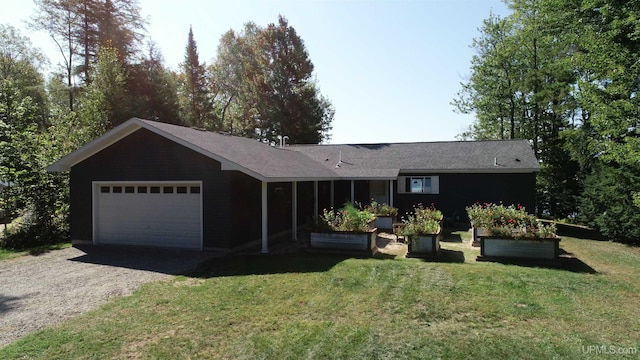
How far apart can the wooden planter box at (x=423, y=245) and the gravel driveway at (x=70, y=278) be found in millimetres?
5160

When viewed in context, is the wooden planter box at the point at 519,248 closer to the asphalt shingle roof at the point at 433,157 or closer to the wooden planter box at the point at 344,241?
the wooden planter box at the point at 344,241

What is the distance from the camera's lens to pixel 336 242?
34.2ft

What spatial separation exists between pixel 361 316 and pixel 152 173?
8.23 meters

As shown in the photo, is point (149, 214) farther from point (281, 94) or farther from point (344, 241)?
point (281, 94)

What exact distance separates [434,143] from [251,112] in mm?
18847

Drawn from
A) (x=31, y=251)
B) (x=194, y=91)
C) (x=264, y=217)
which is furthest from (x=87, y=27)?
(x=264, y=217)

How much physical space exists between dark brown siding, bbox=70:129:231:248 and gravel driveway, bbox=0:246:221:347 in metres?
0.81

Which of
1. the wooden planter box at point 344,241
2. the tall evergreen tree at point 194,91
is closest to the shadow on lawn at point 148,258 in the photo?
the wooden planter box at point 344,241

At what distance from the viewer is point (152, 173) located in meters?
11.3

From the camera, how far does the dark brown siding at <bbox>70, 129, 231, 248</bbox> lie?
10516 mm

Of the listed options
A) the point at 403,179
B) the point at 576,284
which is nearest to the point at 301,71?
the point at 403,179

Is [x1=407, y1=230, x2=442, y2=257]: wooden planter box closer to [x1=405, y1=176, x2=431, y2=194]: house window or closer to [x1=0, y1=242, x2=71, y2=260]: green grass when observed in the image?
[x1=405, y1=176, x2=431, y2=194]: house window

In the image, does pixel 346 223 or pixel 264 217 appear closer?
pixel 264 217

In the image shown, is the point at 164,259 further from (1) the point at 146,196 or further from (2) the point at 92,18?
(2) the point at 92,18
